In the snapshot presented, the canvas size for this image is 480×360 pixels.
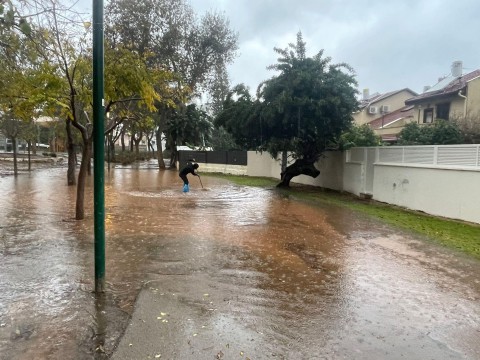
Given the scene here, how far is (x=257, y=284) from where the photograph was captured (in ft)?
16.9

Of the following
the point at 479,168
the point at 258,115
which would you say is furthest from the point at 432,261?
the point at 258,115

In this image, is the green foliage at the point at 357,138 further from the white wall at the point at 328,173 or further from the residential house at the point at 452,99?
the residential house at the point at 452,99

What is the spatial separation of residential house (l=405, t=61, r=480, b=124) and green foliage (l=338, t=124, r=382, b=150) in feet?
16.3

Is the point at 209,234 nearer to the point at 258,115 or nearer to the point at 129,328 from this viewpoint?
the point at 129,328

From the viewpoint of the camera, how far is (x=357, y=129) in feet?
65.0

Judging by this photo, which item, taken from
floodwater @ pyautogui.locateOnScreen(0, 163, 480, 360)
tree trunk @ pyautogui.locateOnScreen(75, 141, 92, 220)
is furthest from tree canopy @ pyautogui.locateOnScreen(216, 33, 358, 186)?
tree trunk @ pyautogui.locateOnScreen(75, 141, 92, 220)

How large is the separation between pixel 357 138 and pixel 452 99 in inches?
385

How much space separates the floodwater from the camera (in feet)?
11.6

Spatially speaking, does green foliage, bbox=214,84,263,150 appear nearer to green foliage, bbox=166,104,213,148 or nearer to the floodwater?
the floodwater

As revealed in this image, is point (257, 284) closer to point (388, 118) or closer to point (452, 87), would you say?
point (452, 87)

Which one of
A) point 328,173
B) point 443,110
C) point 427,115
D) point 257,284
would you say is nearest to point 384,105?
point 427,115

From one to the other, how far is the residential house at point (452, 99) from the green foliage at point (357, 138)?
4.97 meters

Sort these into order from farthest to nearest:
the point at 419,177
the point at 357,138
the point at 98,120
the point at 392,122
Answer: the point at 392,122 → the point at 357,138 → the point at 419,177 → the point at 98,120

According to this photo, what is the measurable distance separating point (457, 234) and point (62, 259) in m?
8.06
